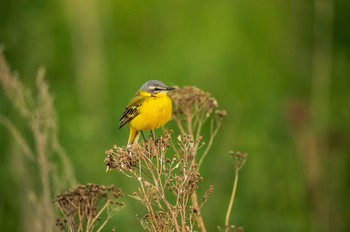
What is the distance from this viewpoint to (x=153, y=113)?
7.43 meters

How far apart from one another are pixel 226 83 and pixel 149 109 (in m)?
13.6

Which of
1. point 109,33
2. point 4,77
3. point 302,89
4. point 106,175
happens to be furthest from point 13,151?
point 109,33

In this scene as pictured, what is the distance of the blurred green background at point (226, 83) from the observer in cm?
1107

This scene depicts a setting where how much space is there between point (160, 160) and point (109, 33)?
1830 centimetres

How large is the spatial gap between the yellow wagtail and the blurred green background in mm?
168

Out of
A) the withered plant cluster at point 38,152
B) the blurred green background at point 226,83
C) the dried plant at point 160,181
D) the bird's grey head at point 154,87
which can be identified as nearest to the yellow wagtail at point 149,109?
the bird's grey head at point 154,87

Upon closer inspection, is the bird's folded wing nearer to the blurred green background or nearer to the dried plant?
the blurred green background

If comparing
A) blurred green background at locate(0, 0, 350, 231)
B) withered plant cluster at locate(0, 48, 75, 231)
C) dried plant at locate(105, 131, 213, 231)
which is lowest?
dried plant at locate(105, 131, 213, 231)

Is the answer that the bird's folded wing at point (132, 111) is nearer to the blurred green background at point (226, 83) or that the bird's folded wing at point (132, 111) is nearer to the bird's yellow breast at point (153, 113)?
the bird's yellow breast at point (153, 113)

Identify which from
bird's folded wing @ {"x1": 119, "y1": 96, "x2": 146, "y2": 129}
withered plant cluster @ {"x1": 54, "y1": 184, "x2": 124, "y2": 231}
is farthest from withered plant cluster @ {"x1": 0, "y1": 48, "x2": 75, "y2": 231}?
withered plant cluster @ {"x1": 54, "y1": 184, "x2": 124, "y2": 231}

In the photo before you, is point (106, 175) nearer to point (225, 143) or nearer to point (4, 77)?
point (225, 143)

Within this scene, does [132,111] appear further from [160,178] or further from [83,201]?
[160,178]

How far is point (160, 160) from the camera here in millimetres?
5863

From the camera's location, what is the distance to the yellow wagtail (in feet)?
24.0
